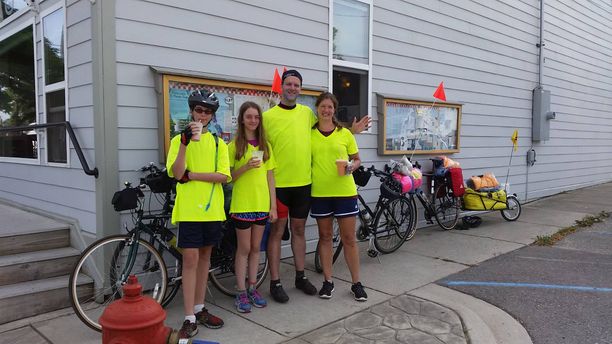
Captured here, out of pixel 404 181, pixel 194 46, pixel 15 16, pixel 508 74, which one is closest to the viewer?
pixel 194 46

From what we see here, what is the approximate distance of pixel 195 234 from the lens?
3.34m

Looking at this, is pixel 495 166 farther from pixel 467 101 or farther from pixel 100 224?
pixel 100 224

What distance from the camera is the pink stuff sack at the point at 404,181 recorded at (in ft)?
19.3

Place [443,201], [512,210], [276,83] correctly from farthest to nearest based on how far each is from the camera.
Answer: [512,210], [443,201], [276,83]

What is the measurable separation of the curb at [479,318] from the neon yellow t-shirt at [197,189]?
6.86 feet

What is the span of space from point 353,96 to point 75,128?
11.3ft

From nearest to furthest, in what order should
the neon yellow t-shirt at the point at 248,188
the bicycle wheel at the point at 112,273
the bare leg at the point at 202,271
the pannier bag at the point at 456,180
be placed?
the bare leg at the point at 202,271
the bicycle wheel at the point at 112,273
the neon yellow t-shirt at the point at 248,188
the pannier bag at the point at 456,180

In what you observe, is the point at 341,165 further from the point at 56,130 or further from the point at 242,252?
the point at 56,130

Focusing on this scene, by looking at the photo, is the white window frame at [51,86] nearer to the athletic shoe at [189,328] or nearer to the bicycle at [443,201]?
the athletic shoe at [189,328]

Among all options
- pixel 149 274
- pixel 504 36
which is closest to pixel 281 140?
pixel 149 274

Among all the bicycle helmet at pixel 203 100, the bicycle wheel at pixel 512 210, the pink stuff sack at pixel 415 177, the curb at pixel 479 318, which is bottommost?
the curb at pixel 479 318

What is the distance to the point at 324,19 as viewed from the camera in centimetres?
574

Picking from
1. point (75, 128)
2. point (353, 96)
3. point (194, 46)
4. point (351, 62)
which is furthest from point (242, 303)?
point (351, 62)

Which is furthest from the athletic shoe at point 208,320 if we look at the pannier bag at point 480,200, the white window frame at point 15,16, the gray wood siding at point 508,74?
the pannier bag at point 480,200
